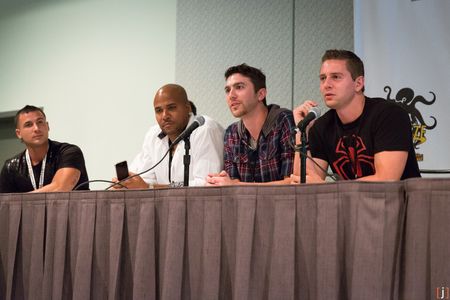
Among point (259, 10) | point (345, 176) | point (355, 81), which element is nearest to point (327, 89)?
point (355, 81)

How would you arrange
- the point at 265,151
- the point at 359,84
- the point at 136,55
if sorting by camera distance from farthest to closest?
1. the point at 136,55
2. the point at 265,151
3. the point at 359,84

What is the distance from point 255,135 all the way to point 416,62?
871mm

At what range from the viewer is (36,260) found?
2.20m

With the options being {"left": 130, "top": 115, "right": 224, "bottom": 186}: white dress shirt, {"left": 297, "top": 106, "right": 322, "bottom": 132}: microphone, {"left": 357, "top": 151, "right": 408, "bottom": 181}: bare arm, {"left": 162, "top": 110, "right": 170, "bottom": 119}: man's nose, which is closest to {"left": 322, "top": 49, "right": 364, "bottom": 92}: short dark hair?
{"left": 357, "top": 151, "right": 408, "bottom": 181}: bare arm

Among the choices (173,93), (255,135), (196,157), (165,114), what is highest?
(173,93)

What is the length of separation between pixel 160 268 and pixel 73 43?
318 cm

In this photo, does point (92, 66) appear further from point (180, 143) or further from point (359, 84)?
point (359, 84)

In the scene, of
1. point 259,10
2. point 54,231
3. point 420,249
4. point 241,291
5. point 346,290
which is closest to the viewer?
point 420,249

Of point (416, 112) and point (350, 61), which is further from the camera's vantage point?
point (416, 112)

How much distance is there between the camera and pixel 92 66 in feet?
15.0

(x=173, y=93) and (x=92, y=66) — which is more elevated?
(x=92, y=66)

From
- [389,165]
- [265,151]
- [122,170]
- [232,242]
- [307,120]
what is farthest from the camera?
[265,151]

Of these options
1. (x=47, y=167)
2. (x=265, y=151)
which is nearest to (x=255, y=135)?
(x=265, y=151)

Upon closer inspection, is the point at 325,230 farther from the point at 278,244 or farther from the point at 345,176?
the point at 345,176
